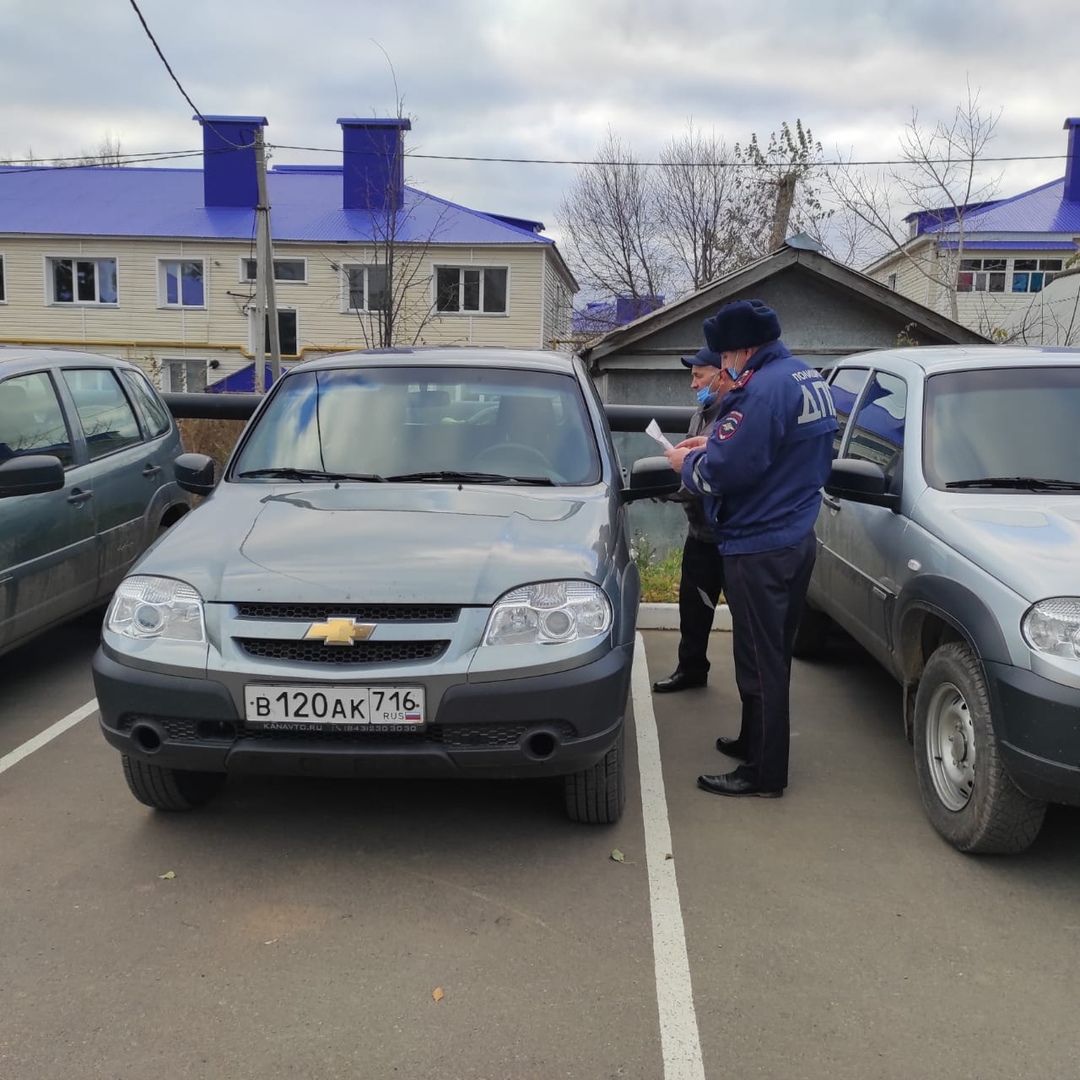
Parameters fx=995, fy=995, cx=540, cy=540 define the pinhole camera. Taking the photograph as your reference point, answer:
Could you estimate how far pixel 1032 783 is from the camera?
3074mm

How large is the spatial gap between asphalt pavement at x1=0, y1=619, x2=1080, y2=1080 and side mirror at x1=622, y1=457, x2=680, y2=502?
1.22 m

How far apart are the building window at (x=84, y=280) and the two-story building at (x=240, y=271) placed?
38 millimetres

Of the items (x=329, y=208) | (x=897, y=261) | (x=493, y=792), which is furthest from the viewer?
(x=897, y=261)

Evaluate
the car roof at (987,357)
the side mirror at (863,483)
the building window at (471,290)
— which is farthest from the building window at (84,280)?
the side mirror at (863,483)

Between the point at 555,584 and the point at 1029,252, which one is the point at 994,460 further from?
the point at 1029,252

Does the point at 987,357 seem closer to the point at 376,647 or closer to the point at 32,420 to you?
the point at 376,647

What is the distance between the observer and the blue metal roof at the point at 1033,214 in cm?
3331

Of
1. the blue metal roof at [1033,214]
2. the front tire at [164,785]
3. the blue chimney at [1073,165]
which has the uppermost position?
the blue chimney at [1073,165]

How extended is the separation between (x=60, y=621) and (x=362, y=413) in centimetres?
217

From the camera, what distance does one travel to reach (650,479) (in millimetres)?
4281

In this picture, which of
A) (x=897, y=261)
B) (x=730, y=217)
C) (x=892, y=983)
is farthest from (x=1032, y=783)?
(x=897, y=261)

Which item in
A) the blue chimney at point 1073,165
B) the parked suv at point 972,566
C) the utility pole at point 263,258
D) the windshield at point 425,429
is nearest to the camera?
the parked suv at point 972,566

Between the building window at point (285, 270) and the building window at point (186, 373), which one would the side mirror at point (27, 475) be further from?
the building window at point (186, 373)

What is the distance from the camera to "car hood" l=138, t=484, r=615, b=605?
3215 millimetres
